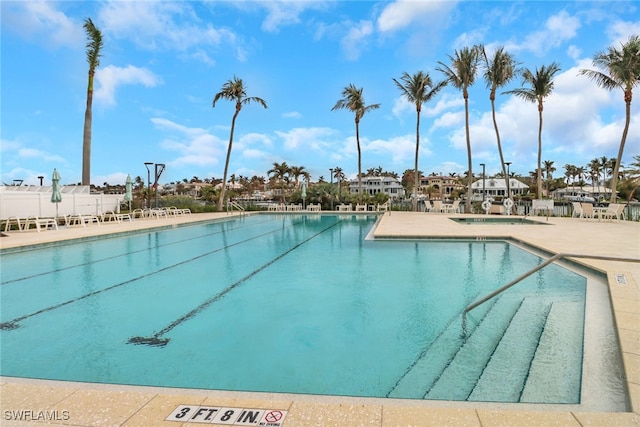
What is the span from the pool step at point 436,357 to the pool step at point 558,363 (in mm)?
666

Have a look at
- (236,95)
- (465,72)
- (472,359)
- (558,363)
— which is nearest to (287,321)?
(472,359)

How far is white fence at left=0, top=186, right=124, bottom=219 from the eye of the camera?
15.6 m

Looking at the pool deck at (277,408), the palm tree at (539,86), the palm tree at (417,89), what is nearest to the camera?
the pool deck at (277,408)

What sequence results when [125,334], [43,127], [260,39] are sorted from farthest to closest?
[43,127] < [260,39] < [125,334]

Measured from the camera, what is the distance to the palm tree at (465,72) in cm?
2144

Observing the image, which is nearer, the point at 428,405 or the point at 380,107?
the point at 428,405

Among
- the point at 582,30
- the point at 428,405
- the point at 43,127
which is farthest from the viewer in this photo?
the point at 43,127

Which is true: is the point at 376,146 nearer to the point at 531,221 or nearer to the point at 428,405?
the point at 531,221

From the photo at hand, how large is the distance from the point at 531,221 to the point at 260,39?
15.7 m

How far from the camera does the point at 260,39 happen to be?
57.4 feet

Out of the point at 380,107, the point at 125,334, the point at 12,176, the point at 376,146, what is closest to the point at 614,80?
the point at 380,107

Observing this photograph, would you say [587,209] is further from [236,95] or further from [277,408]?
[236,95]

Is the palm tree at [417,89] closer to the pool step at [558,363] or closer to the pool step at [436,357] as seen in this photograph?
the pool step at [436,357]

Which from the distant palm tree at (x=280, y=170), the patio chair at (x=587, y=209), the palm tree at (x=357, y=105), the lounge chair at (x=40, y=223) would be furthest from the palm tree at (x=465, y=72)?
the distant palm tree at (x=280, y=170)
